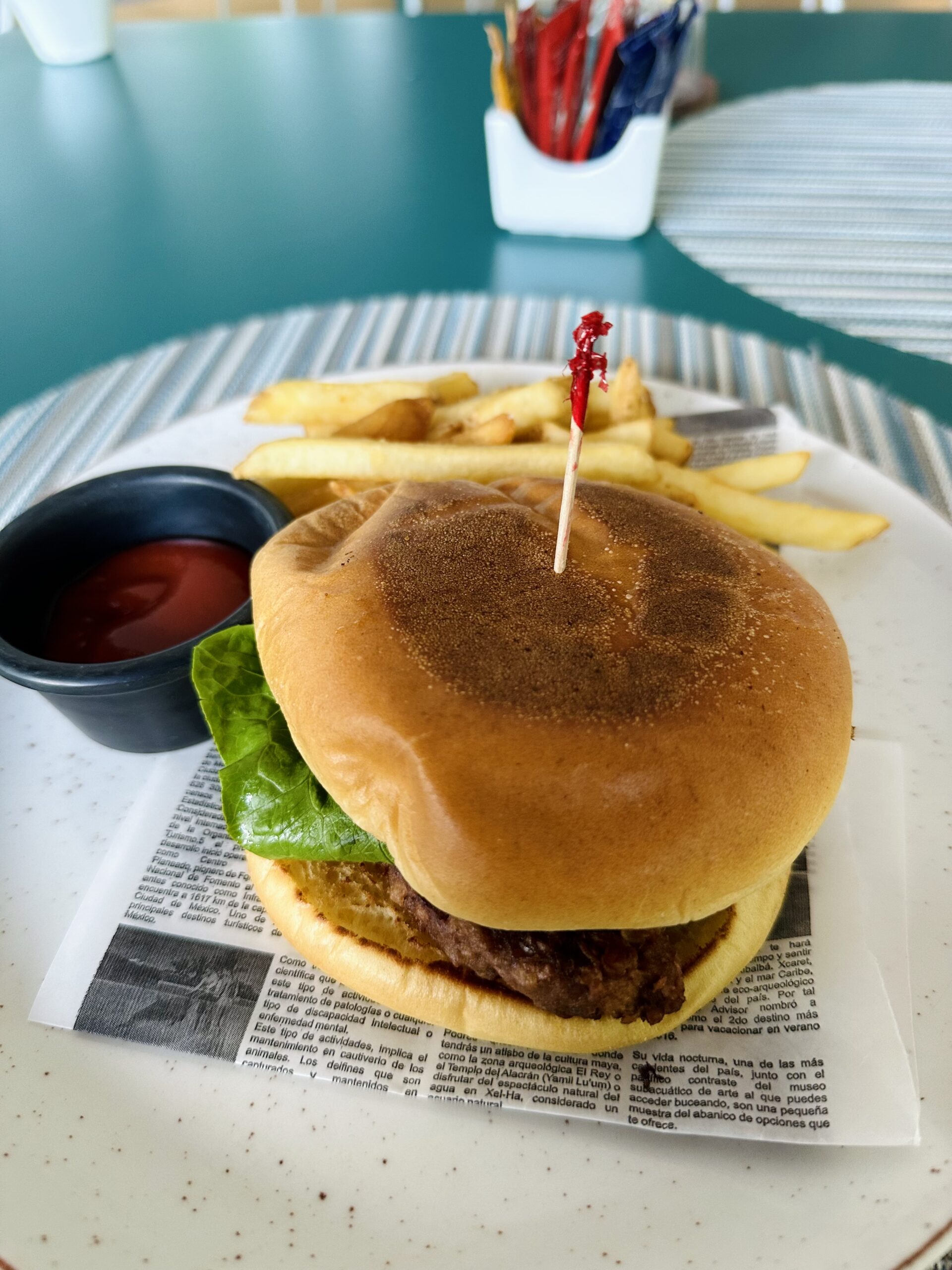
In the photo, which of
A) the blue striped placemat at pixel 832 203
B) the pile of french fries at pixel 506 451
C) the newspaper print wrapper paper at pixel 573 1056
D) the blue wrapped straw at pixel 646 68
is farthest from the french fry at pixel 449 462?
the blue wrapped straw at pixel 646 68

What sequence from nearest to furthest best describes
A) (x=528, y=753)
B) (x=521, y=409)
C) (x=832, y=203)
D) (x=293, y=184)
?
(x=528, y=753), (x=521, y=409), (x=832, y=203), (x=293, y=184)

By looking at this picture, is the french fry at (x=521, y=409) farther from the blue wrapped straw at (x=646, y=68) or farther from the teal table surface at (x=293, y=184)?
the blue wrapped straw at (x=646, y=68)

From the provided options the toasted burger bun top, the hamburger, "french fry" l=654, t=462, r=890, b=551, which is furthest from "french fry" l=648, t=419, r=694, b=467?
the toasted burger bun top

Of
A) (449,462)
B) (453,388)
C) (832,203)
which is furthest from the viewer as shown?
(832,203)

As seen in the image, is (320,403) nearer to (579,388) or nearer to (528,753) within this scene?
(579,388)

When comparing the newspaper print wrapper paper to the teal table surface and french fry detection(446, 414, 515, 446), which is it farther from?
the teal table surface

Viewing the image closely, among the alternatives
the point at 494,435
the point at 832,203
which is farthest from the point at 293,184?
the point at 494,435

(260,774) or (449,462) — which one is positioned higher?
(449,462)
